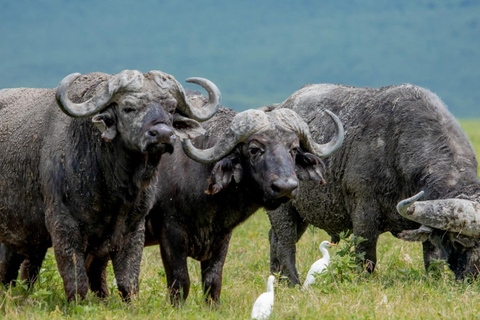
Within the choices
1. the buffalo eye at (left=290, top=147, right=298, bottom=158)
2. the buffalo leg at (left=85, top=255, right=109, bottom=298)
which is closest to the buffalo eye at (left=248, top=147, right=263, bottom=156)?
the buffalo eye at (left=290, top=147, right=298, bottom=158)

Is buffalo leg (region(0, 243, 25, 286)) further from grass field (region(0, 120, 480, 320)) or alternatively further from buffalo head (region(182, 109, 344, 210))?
buffalo head (region(182, 109, 344, 210))

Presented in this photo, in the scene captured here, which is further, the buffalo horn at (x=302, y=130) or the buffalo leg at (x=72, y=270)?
the buffalo horn at (x=302, y=130)

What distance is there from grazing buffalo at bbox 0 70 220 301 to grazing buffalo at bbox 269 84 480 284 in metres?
2.53

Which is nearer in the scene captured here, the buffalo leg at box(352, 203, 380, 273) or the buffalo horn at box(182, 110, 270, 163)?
the buffalo horn at box(182, 110, 270, 163)

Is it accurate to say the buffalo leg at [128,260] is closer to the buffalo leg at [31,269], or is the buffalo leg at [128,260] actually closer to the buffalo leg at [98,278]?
the buffalo leg at [98,278]

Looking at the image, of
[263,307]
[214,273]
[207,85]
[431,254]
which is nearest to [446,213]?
[431,254]

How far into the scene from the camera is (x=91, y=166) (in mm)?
6691

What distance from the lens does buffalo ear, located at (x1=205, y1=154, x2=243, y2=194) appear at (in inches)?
269

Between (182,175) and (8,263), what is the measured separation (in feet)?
6.83

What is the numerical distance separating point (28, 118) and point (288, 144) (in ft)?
7.66

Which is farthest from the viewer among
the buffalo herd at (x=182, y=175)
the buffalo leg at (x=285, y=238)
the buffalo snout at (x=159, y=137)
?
the buffalo leg at (x=285, y=238)

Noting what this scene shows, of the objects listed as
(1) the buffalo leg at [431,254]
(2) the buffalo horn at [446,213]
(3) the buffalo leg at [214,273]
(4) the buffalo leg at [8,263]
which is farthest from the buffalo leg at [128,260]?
(1) the buffalo leg at [431,254]

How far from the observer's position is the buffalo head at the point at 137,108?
624cm

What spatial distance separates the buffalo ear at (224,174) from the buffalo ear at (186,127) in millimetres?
318
